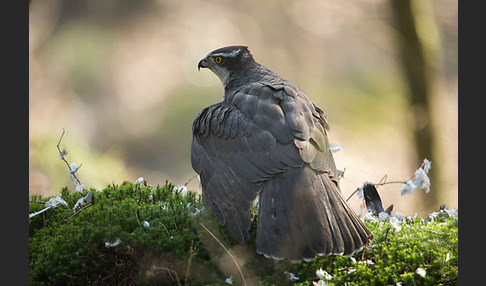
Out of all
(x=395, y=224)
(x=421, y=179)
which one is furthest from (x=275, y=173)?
(x=421, y=179)

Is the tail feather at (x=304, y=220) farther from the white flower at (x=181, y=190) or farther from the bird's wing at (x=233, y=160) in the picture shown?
the white flower at (x=181, y=190)

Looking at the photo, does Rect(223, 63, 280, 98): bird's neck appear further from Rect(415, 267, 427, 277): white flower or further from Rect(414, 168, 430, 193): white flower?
Rect(415, 267, 427, 277): white flower

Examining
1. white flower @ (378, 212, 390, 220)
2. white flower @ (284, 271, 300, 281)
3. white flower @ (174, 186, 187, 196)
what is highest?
white flower @ (174, 186, 187, 196)

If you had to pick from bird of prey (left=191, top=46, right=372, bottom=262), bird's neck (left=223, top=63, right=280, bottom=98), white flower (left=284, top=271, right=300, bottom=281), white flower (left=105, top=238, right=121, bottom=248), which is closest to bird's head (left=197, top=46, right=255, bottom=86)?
bird's neck (left=223, top=63, right=280, bottom=98)

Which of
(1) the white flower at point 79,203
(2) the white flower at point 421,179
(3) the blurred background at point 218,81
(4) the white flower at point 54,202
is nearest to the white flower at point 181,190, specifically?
(1) the white flower at point 79,203

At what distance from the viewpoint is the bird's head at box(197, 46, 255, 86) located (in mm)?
6441

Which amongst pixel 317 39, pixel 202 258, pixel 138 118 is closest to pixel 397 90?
pixel 317 39

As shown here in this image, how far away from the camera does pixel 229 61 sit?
6.46 meters

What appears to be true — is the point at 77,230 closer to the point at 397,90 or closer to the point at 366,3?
the point at 397,90

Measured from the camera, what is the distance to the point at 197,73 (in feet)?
45.2

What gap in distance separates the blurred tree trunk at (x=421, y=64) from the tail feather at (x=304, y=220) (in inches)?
208

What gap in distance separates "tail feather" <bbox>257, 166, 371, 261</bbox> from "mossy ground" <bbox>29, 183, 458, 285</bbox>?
24 cm

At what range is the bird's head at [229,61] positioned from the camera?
644 cm

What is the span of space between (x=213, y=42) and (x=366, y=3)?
14.9 feet
